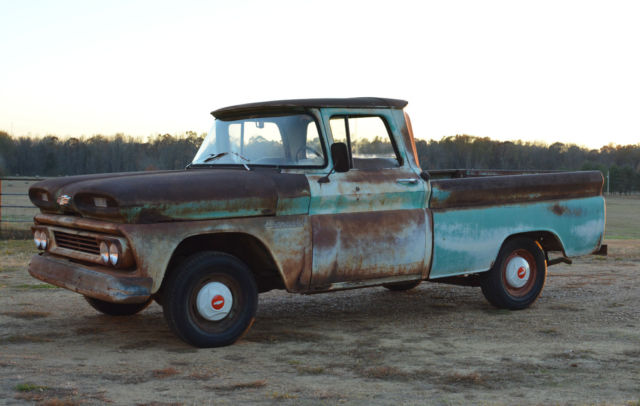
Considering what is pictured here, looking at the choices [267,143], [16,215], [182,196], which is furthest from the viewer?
[16,215]

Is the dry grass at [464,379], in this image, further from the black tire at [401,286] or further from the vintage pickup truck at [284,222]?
the black tire at [401,286]

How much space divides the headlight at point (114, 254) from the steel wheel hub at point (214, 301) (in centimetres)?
68

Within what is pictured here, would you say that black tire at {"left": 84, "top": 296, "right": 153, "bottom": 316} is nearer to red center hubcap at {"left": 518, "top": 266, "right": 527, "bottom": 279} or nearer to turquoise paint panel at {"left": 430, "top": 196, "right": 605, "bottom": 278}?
turquoise paint panel at {"left": 430, "top": 196, "right": 605, "bottom": 278}

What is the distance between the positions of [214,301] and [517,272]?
11.2 ft

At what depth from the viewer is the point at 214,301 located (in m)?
5.80

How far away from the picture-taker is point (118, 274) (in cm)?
555

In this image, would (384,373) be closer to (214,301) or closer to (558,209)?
(214,301)

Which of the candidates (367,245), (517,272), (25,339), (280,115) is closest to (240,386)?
(367,245)

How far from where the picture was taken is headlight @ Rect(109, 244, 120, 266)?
5.48 meters

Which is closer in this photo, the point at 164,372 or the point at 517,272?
the point at 164,372

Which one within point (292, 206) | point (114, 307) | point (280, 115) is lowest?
point (114, 307)

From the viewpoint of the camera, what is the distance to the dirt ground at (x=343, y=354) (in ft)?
15.3

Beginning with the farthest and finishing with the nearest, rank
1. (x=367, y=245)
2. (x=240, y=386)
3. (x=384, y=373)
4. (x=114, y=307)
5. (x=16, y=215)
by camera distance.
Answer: (x=16, y=215) < (x=114, y=307) < (x=367, y=245) < (x=384, y=373) < (x=240, y=386)

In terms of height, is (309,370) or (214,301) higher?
(214,301)
